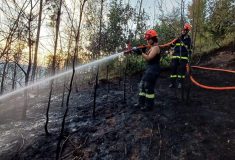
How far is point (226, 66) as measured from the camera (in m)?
12.9

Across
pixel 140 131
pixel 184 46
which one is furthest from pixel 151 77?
pixel 184 46

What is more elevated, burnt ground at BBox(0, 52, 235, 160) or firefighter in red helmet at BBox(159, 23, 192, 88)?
firefighter in red helmet at BBox(159, 23, 192, 88)

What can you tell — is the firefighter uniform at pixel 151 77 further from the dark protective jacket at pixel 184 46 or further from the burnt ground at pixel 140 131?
the dark protective jacket at pixel 184 46

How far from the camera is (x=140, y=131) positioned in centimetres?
658

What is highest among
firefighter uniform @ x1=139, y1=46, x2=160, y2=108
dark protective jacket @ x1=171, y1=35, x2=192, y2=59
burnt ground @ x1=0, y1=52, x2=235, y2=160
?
dark protective jacket @ x1=171, y1=35, x2=192, y2=59

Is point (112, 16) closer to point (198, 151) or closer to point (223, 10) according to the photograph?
point (223, 10)

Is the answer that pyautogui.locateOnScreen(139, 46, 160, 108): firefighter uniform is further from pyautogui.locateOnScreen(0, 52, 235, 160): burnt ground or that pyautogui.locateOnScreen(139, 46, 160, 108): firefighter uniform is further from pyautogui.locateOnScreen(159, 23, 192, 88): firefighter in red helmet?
pyautogui.locateOnScreen(159, 23, 192, 88): firefighter in red helmet

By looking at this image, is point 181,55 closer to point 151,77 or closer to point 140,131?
point 151,77

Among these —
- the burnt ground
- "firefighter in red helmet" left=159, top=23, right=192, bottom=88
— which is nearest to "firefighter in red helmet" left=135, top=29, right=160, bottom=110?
the burnt ground

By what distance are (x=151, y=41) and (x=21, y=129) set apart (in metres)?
4.67

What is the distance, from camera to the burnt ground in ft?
18.7

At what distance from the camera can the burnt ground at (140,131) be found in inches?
225

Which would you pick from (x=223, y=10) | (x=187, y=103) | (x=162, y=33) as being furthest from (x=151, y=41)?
(x=162, y=33)

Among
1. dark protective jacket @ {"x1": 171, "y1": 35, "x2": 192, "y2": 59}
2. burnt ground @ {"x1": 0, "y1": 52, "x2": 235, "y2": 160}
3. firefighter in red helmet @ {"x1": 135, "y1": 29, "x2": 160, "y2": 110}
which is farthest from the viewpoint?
dark protective jacket @ {"x1": 171, "y1": 35, "x2": 192, "y2": 59}
